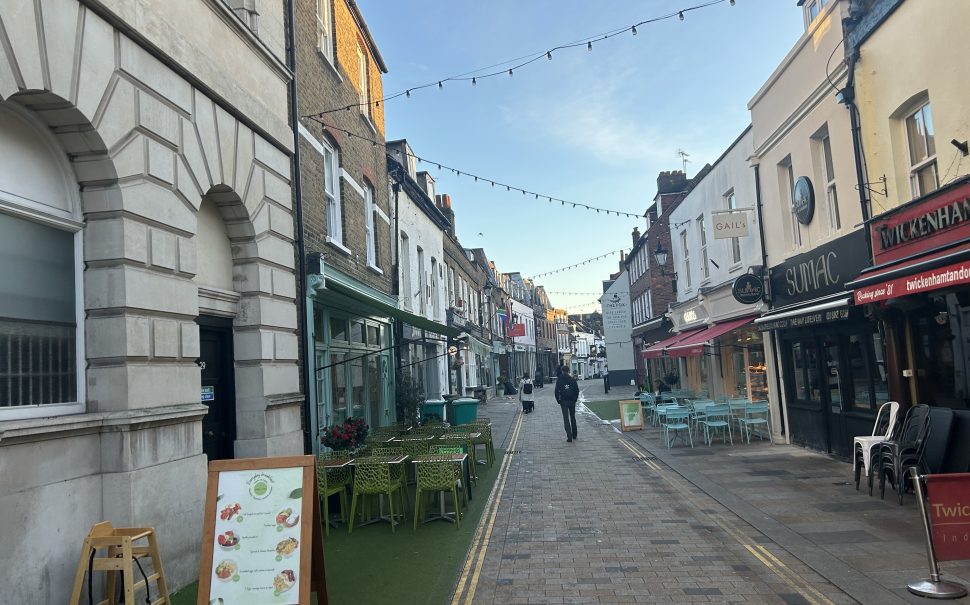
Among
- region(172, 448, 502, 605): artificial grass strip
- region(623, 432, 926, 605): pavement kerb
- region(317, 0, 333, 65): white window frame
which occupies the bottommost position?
region(623, 432, 926, 605): pavement kerb

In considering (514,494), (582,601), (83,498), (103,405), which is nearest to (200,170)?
(103,405)

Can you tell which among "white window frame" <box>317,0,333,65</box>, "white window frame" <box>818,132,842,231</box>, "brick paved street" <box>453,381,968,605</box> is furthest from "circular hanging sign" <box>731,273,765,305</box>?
"white window frame" <box>317,0,333,65</box>

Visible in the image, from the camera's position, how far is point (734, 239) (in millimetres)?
15359

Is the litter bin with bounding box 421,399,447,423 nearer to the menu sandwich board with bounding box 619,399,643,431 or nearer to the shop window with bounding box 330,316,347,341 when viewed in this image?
the menu sandwich board with bounding box 619,399,643,431

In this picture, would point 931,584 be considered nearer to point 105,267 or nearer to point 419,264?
point 105,267

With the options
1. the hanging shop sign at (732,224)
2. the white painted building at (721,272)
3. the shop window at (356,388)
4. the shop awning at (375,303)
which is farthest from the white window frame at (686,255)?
the shop window at (356,388)

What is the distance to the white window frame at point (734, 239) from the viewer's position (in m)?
15.1

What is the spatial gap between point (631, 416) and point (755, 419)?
3680mm

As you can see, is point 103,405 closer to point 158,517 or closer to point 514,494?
point 158,517

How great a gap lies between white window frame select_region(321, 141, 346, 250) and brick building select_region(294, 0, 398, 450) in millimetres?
19

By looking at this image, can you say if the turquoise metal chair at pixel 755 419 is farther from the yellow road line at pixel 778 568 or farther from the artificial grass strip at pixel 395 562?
the artificial grass strip at pixel 395 562

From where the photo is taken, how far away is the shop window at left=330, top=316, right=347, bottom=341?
11.8 metres

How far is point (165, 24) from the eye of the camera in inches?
238

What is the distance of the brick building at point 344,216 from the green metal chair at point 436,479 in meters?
2.47
